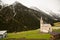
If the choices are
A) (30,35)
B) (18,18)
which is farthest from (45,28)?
(18,18)

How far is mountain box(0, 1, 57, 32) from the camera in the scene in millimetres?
7051

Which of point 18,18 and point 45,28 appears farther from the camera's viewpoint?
point 18,18

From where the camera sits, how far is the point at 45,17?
7.26 metres

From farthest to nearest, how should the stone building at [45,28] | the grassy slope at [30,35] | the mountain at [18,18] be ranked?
1. the mountain at [18,18]
2. the stone building at [45,28]
3. the grassy slope at [30,35]

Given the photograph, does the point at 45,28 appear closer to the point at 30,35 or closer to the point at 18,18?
the point at 30,35

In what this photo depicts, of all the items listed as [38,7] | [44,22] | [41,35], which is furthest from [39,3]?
[41,35]

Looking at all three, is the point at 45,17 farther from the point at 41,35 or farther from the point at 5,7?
the point at 5,7

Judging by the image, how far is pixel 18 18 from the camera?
7094 millimetres

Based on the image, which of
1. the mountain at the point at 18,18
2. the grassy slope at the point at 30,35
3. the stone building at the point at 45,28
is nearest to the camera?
the grassy slope at the point at 30,35

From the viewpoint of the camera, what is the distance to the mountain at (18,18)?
705 centimetres

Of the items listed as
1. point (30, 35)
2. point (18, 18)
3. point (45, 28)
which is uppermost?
point (18, 18)

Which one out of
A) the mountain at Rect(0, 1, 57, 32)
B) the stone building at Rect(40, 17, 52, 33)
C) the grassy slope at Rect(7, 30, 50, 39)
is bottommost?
the grassy slope at Rect(7, 30, 50, 39)

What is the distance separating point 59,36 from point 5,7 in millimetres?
2167

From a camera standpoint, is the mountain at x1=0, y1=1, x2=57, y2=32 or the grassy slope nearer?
the grassy slope
